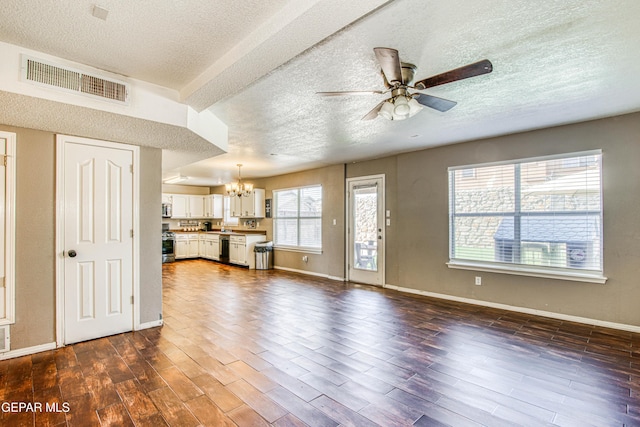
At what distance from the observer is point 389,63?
6.76 feet

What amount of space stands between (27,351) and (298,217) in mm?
5568

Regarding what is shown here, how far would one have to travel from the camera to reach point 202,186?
35.7 feet

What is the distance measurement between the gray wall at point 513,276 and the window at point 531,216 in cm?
12

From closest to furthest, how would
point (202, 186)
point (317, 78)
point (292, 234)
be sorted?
point (317, 78)
point (292, 234)
point (202, 186)

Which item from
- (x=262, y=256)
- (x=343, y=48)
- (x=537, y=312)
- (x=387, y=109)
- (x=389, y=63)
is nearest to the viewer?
(x=389, y=63)

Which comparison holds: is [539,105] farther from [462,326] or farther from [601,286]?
[462,326]

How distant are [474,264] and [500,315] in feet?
2.75

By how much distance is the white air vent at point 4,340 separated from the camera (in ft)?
9.57

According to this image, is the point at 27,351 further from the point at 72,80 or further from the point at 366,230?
the point at 366,230

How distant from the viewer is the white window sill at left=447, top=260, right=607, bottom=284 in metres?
3.84

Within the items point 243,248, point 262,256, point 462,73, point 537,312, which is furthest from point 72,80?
point 243,248

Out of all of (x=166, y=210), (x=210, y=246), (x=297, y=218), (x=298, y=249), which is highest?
(x=166, y=210)

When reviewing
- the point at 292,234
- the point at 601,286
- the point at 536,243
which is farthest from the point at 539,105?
the point at 292,234

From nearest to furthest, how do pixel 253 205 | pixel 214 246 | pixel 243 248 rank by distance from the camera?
pixel 243 248 → pixel 253 205 → pixel 214 246
